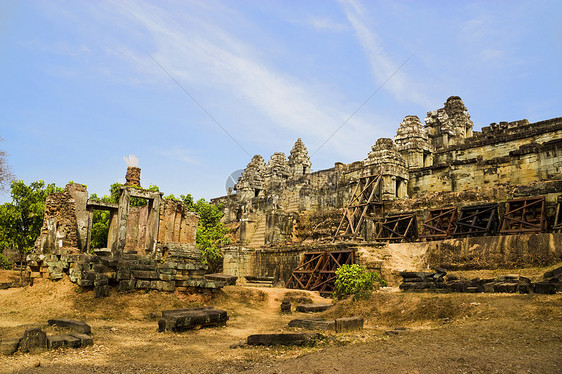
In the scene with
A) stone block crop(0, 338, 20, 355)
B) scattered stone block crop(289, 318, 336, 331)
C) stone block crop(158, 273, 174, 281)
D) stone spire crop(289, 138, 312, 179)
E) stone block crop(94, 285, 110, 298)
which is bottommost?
stone block crop(0, 338, 20, 355)

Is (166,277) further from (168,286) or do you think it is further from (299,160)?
(299,160)

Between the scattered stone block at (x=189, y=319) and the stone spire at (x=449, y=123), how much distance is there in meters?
23.6

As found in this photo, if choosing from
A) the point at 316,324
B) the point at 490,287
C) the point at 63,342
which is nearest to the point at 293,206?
the point at 490,287

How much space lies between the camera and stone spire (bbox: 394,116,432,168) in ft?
96.4

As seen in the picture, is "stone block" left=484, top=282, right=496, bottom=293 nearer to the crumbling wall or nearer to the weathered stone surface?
the weathered stone surface

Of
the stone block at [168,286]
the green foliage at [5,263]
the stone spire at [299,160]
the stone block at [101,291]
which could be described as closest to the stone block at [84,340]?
the stone block at [101,291]

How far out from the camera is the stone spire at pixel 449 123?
105ft

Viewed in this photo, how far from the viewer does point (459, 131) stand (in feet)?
106

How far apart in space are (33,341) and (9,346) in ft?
1.19

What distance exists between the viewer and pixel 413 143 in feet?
96.8

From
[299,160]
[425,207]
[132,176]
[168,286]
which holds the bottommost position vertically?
[168,286]

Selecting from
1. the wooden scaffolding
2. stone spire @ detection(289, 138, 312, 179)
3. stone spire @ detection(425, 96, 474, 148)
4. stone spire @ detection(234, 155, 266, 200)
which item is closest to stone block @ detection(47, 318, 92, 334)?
the wooden scaffolding

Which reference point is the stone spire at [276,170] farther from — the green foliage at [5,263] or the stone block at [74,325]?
the stone block at [74,325]

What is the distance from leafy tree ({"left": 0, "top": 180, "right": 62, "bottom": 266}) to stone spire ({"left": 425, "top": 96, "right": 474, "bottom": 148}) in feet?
82.0
